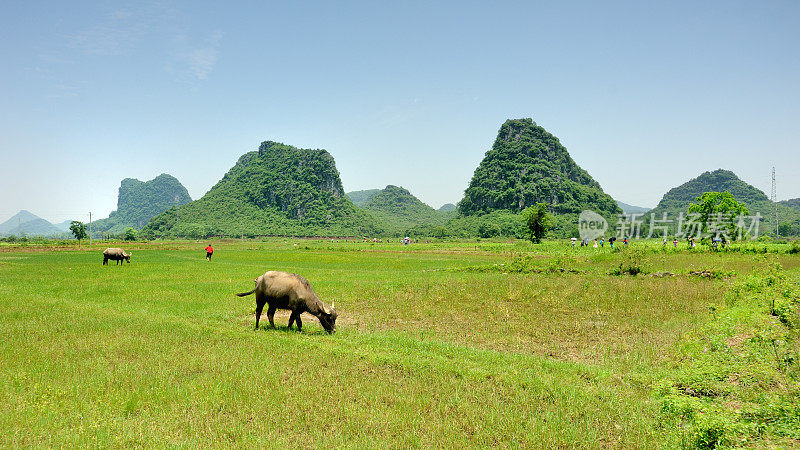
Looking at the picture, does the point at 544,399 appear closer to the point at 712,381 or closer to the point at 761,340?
the point at 712,381

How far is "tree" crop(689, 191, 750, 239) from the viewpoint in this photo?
5906 cm

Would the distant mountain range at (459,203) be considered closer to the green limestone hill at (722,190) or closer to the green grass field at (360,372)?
the green limestone hill at (722,190)

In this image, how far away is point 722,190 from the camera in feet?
577

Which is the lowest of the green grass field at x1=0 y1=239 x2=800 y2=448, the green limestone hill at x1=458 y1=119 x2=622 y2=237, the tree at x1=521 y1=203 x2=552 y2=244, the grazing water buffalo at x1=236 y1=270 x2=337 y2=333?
the green grass field at x1=0 y1=239 x2=800 y2=448

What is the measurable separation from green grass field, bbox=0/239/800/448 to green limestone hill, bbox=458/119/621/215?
129 m

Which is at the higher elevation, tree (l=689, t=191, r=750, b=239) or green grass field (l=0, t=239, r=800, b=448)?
tree (l=689, t=191, r=750, b=239)

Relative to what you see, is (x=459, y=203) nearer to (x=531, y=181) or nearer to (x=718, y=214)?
(x=531, y=181)

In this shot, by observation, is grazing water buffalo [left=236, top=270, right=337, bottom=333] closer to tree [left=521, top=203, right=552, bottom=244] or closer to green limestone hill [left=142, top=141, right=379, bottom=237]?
tree [left=521, top=203, right=552, bottom=244]

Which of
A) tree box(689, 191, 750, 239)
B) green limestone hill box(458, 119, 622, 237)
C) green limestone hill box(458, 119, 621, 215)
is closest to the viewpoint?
tree box(689, 191, 750, 239)

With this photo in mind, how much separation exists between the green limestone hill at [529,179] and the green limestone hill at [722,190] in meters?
26.0

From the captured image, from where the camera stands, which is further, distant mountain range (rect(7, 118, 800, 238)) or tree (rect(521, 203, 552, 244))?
distant mountain range (rect(7, 118, 800, 238))

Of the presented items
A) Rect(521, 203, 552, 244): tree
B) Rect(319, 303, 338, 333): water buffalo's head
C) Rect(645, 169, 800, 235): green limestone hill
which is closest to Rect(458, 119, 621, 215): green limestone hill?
Rect(645, 169, 800, 235): green limestone hill

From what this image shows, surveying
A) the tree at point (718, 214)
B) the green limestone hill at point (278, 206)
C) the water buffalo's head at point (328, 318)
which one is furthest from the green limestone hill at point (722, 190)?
the water buffalo's head at point (328, 318)

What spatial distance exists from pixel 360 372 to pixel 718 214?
7303cm
